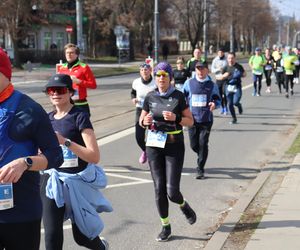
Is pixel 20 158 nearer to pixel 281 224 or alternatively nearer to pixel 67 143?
pixel 67 143

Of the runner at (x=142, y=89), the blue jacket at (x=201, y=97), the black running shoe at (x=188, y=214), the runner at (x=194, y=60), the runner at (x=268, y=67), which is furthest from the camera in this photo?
the runner at (x=268, y=67)

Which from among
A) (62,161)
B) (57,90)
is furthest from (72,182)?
(62,161)

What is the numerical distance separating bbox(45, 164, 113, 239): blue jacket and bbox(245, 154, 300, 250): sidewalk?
58.9 inches

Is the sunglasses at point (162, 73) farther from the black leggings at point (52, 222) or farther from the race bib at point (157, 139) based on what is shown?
the black leggings at point (52, 222)

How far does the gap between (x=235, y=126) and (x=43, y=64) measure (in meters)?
37.3

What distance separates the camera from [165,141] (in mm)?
5734

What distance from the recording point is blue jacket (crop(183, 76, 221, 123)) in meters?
8.43

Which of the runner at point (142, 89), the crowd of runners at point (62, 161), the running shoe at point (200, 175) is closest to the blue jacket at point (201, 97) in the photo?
the runner at point (142, 89)

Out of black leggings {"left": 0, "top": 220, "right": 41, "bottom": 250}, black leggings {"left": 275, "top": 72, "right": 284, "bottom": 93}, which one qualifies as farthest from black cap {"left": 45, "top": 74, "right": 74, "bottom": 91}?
black leggings {"left": 275, "top": 72, "right": 284, "bottom": 93}

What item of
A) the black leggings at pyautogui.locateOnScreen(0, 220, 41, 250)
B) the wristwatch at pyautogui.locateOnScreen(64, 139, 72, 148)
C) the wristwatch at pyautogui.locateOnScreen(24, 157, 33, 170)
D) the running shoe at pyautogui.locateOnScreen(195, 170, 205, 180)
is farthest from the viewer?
the running shoe at pyautogui.locateOnScreen(195, 170, 205, 180)

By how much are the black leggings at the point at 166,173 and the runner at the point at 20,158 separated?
248cm

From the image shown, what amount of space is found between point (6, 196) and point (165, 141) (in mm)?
2884

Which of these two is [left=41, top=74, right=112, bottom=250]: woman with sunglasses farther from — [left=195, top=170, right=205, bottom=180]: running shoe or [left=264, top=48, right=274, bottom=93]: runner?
[left=264, top=48, right=274, bottom=93]: runner

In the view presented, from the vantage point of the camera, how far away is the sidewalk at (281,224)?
5088 mm
